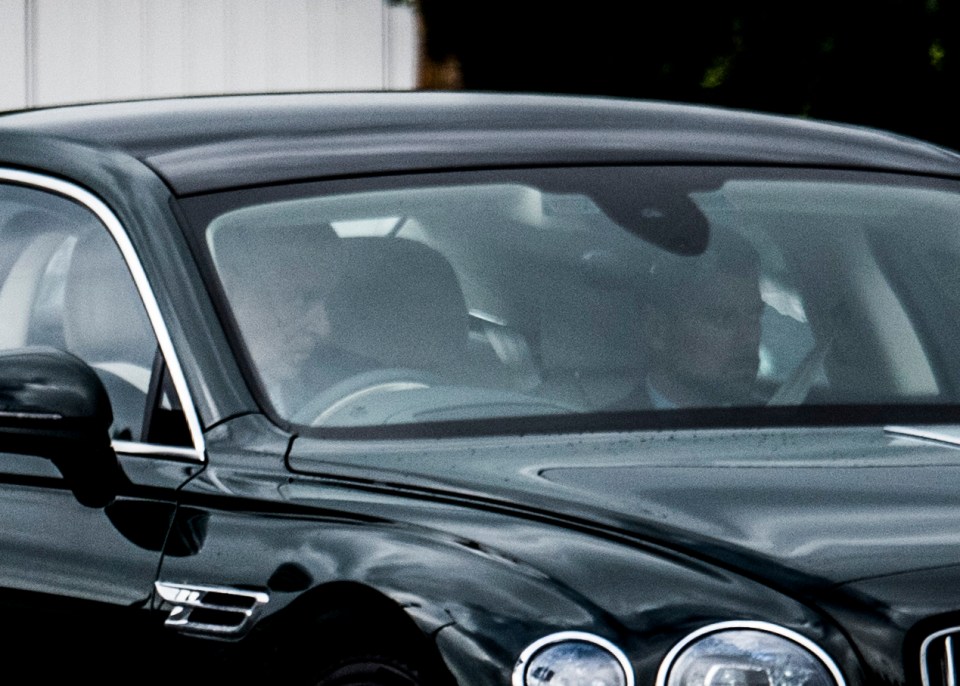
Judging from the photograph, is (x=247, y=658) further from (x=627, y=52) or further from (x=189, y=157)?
(x=627, y=52)

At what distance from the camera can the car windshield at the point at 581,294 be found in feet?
13.3

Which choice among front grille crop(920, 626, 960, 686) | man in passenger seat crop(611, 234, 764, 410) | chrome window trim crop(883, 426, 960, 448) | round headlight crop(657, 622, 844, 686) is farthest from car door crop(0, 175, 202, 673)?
front grille crop(920, 626, 960, 686)

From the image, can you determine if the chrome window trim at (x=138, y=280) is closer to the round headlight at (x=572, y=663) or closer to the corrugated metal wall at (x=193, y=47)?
the round headlight at (x=572, y=663)

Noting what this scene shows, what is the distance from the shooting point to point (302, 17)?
2181cm

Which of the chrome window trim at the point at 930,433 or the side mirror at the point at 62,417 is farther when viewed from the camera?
the side mirror at the point at 62,417

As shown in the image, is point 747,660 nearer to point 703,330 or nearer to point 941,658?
point 941,658

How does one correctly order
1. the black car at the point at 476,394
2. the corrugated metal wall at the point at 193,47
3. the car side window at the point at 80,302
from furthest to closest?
the corrugated metal wall at the point at 193,47, the car side window at the point at 80,302, the black car at the point at 476,394

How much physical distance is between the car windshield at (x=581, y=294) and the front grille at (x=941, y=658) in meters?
0.84

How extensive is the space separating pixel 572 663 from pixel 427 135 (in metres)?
1.64

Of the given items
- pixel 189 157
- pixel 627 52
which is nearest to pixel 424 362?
pixel 189 157

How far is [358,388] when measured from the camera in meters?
4.06

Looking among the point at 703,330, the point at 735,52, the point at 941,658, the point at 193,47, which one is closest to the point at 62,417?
the point at 703,330

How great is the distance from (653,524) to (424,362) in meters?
0.89

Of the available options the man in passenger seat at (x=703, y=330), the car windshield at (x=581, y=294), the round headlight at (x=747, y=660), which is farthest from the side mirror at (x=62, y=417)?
the round headlight at (x=747, y=660)
